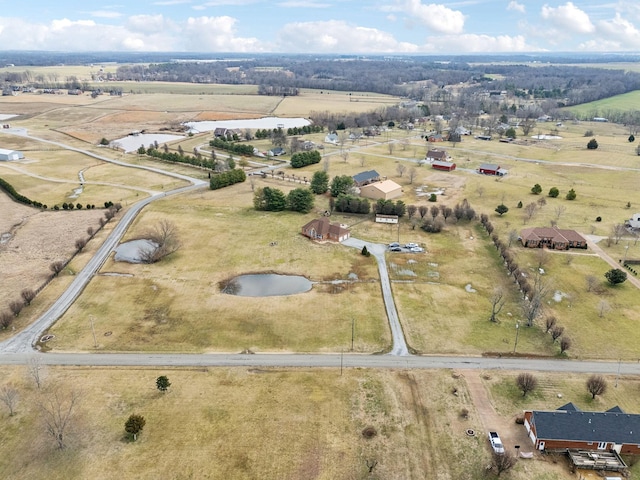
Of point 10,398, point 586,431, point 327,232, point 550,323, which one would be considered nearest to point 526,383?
point 586,431

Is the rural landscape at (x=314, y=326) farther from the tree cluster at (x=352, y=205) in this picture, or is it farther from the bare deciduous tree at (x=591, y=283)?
the bare deciduous tree at (x=591, y=283)

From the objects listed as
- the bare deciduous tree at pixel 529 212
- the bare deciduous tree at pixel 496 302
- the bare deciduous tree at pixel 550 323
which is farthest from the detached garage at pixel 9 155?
the bare deciduous tree at pixel 550 323

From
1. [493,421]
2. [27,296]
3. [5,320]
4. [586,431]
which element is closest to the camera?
[586,431]

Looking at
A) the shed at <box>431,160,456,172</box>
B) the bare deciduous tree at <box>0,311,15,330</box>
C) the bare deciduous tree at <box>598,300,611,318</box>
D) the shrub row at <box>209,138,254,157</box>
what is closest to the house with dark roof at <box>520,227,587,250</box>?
the bare deciduous tree at <box>598,300,611,318</box>

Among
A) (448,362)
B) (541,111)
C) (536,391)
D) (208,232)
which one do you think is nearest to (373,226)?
(208,232)

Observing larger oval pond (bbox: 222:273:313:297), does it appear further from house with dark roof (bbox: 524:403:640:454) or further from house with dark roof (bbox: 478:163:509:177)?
house with dark roof (bbox: 478:163:509:177)

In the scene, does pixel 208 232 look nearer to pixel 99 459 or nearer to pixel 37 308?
pixel 37 308

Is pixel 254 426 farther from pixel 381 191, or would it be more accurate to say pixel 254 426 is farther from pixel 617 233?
pixel 617 233
